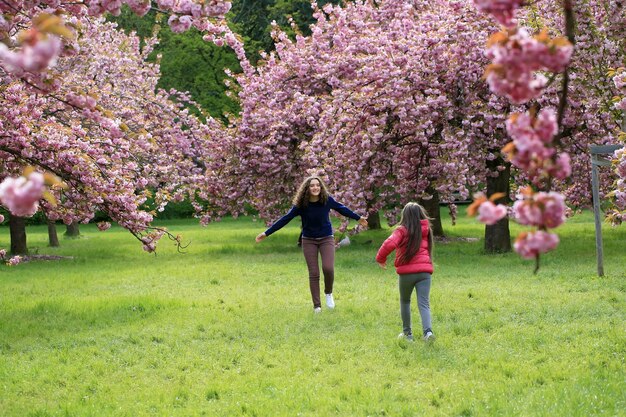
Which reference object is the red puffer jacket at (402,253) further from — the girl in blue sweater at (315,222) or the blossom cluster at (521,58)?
the blossom cluster at (521,58)

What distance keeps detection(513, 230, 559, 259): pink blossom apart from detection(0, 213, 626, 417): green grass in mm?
4045

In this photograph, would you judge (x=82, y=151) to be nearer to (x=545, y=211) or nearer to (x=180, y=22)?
(x=180, y=22)

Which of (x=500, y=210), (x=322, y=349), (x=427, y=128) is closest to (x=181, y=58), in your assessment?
(x=427, y=128)

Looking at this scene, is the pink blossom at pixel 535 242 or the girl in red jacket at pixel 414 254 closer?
Result: the pink blossom at pixel 535 242

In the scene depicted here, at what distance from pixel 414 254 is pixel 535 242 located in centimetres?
636

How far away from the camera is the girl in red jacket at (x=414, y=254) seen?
9070 mm

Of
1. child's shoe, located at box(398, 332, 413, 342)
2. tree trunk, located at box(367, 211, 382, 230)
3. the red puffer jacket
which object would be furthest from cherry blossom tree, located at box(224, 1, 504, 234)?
the red puffer jacket

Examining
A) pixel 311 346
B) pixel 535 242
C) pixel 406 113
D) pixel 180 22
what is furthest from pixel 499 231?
pixel 535 242

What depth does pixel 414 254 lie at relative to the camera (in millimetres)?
9070

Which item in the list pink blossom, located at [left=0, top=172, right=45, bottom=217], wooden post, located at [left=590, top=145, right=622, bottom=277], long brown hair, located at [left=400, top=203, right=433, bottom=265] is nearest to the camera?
pink blossom, located at [left=0, top=172, right=45, bottom=217]

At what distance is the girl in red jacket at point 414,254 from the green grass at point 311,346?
19.1 inches

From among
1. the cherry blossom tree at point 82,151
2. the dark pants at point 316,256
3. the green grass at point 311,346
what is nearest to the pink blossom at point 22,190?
the cherry blossom tree at point 82,151

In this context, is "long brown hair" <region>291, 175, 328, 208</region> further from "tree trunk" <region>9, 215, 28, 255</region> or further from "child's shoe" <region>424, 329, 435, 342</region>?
"tree trunk" <region>9, 215, 28, 255</region>

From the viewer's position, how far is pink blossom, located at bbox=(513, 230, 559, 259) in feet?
8.91
